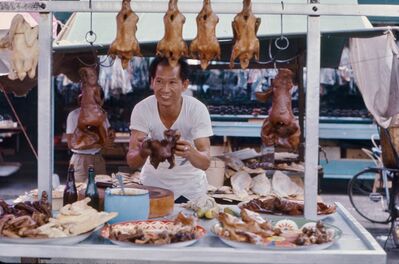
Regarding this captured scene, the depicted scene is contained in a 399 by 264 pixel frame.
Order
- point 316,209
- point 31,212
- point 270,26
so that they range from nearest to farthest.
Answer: point 31,212 < point 316,209 < point 270,26

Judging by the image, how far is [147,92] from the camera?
12.2m

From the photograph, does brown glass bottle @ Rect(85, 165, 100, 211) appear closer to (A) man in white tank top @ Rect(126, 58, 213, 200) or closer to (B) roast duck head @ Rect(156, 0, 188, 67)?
(A) man in white tank top @ Rect(126, 58, 213, 200)

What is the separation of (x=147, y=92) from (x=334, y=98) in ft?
13.0

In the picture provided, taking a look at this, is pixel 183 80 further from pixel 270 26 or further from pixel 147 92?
pixel 147 92

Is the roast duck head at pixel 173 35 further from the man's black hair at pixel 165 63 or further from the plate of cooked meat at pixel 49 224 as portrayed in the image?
the plate of cooked meat at pixel 49 224

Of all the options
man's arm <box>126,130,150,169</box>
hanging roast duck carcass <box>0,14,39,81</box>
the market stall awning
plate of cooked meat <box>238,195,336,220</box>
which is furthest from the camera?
the market stall awning

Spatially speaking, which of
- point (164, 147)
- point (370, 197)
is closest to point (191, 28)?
point (164, 147)

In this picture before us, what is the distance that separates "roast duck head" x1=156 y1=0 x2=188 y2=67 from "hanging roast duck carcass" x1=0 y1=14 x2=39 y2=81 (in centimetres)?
67

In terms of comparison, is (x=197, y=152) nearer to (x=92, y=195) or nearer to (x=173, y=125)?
(x=173, y=125)

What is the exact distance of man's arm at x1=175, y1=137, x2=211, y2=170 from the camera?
3195 mm

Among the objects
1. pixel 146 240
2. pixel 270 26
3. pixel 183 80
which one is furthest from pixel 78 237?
pixel 270 26

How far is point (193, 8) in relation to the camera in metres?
3.04

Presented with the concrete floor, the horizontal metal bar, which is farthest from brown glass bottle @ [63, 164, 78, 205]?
the concrete floor

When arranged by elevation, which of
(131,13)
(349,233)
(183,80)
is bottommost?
(349,233)
